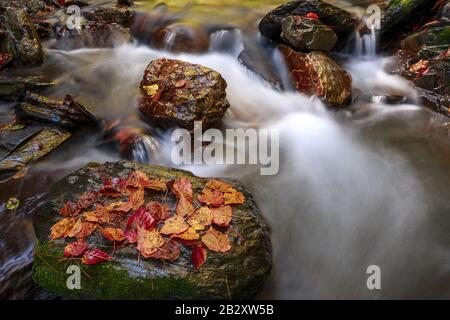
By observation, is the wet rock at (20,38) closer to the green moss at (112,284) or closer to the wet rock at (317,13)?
the wet rock at (317,13)

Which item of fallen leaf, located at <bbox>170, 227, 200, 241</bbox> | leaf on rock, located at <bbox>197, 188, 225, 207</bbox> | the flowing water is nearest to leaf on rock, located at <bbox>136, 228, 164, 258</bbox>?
fallen leaf, located at <bbox>170, 227, 200, 241</bbox>

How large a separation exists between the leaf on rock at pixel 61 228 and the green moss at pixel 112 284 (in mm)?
318

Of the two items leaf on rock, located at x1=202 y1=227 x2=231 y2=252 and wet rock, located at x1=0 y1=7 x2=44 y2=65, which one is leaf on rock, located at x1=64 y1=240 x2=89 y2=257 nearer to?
leaf on rock, located at x1=202 y1=227 x2=231 y2=252

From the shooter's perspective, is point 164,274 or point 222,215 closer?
point 164,274

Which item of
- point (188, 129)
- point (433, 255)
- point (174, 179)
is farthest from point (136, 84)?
point (433, 255)

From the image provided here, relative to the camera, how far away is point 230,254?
10.2 feet

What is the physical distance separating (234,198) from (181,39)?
19.0ft

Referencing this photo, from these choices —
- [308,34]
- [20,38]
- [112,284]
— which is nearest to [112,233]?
[112,284]

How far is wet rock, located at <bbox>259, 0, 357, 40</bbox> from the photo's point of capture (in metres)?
7.00

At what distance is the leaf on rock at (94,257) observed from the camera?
295cm

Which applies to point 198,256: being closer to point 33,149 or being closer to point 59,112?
point 33,149

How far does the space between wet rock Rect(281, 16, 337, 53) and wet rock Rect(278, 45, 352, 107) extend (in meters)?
0.18

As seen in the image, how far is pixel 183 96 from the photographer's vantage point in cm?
535

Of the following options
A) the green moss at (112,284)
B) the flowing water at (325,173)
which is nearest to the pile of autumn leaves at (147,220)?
the green moss at (112,284)
